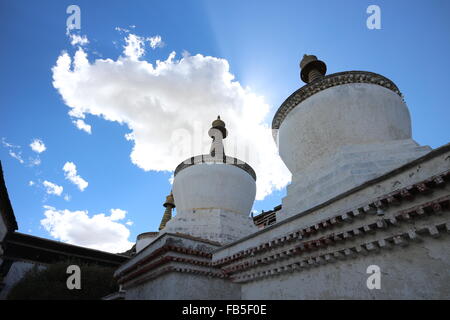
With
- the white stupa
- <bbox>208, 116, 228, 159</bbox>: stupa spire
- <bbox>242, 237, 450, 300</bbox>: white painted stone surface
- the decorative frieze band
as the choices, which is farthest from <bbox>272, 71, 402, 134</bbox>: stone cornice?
<bbox>242, 237, 450, 300</bbox>: white painted stone surface

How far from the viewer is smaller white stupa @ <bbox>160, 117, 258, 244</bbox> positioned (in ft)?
35.3

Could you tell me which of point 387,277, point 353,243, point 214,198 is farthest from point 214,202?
point 387,277

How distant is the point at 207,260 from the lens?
8859mm

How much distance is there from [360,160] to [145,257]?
745 centimetres

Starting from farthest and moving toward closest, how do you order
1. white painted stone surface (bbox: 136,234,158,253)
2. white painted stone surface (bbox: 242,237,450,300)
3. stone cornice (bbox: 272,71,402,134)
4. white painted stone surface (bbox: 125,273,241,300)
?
white painted stone surface (bbox: 136,234,158,253), stone cornice (bbox: 272,71,402,134), white painted stone surface (bbox: 125,273,241,300), white painted stone surface (bbox: 242,237,450,300)

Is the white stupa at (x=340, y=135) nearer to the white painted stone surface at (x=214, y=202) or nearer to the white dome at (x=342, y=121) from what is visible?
the white dome at (x=342, y=121)

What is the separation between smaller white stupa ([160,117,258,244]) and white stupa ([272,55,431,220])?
2993mm

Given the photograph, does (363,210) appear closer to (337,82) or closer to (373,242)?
(373,242)

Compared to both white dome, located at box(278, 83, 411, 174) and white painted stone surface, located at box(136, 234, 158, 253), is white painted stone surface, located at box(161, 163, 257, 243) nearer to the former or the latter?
white dome, located at box(278, 83, 411, 174)

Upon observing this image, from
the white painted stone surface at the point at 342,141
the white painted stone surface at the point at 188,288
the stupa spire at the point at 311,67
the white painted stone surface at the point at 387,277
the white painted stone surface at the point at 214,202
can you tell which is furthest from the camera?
the stupa spire at the point at 311,67

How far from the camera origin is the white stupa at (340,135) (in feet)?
23.1

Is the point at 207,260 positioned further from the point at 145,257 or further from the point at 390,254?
the point at 390,254

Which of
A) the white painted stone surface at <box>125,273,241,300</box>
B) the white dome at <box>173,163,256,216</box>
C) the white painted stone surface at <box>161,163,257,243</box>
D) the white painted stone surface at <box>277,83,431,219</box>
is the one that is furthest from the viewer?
the white dome at <box>173,163,256,216</box>

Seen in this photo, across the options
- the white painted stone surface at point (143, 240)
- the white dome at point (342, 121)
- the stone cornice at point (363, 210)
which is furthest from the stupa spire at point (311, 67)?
the white painted stone surface at point (143, 240)
